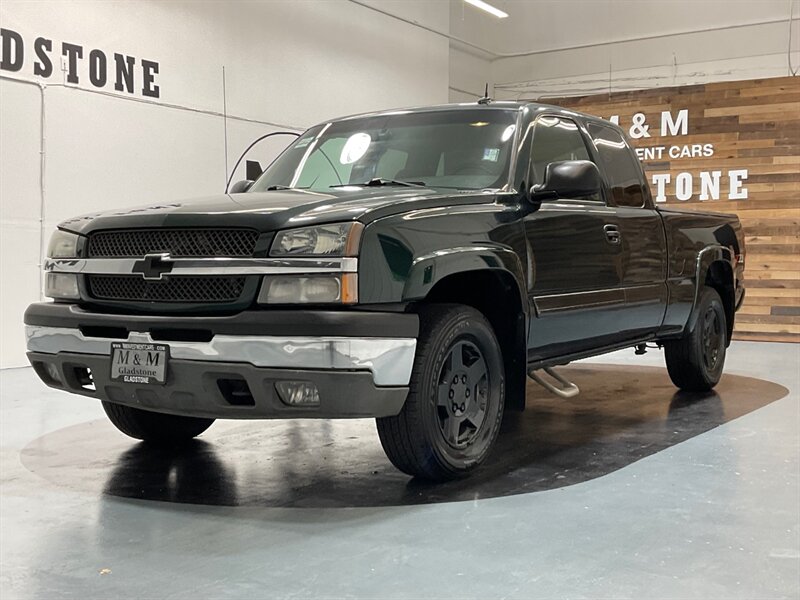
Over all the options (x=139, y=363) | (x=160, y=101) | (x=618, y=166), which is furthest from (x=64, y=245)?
(x=160, y=101)

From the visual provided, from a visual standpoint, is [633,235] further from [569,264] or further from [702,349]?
[702,349]

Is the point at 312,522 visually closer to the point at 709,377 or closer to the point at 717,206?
the point at 709,377

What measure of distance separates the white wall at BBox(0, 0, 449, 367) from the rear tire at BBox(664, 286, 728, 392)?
18.5 ft

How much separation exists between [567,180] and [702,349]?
8.70ft

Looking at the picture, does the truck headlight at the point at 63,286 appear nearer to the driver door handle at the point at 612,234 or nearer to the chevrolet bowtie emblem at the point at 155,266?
the chevrolet bowtie emblem at the point at 155,266

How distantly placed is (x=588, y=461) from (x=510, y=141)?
1560 millimetres

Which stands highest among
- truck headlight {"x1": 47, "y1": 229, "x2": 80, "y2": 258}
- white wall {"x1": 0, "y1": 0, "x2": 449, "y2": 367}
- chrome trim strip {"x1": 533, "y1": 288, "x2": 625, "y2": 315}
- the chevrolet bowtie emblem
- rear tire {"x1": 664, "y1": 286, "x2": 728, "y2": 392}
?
white wall {"x1": 0, "y1": 0, "x2": 449, "y2": 367}

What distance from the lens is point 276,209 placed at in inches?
134

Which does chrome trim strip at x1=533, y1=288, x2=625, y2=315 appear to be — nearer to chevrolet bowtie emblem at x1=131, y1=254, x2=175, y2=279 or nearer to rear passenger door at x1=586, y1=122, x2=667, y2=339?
rear passenger door at x1=586, y1=122, x2=667, y2=339

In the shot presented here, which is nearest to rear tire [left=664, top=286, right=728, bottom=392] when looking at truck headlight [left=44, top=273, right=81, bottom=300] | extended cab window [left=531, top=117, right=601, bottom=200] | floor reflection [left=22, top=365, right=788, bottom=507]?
floor reflection [left=22, top=365, right=788, bottom=507]

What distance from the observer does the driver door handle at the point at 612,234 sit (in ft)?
15.7

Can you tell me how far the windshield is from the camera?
4289mm

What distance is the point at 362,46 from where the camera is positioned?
499 inches

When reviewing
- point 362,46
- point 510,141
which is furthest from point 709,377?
point 362,46
